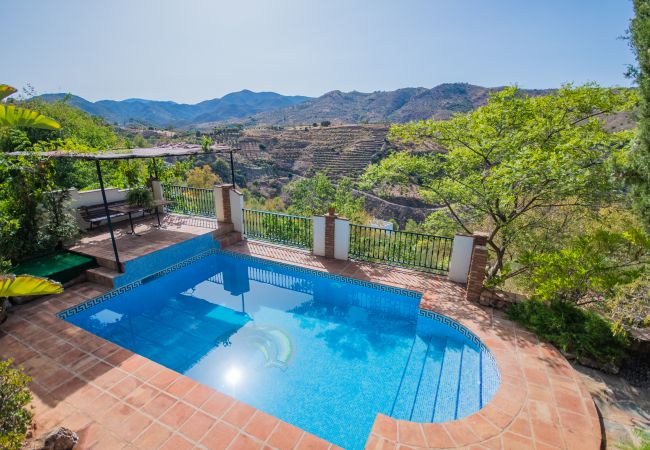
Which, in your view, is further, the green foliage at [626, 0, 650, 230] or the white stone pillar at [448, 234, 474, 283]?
the white stone pillar at [448, 234, 474, 283]

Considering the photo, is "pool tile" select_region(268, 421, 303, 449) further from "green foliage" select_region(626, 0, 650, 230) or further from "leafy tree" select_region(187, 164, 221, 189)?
"leafy tree" select_region(187, 164, 221, 189)

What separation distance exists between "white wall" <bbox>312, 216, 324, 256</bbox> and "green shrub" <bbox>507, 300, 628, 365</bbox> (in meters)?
4.29

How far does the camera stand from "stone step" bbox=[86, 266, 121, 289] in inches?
232

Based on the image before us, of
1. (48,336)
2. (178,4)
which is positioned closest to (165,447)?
(48,336)

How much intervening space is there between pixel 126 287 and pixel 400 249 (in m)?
6.13

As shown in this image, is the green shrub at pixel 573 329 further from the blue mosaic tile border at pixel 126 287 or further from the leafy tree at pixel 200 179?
the leafy tree at pixel 200 179

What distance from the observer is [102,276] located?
19.5ft

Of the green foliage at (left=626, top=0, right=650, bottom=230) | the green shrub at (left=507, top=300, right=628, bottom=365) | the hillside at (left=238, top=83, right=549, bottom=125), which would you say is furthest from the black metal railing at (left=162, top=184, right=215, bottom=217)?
the hillside at (left=238, top=83, right=549, bottom=125)

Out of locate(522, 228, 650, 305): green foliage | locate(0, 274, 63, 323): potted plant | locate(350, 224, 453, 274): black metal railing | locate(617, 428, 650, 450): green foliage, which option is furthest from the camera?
locate(350, 224, 453, 274): black metal railing

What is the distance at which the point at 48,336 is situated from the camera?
4234mm

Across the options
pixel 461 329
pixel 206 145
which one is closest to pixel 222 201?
pixel 206 145

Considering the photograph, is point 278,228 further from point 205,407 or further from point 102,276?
point 205,407

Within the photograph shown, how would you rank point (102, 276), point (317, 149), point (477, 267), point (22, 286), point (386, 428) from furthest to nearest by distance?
1. point (317, 149)
2. point (102, 276)
3. point (477, 267)
4. point (386, 428)
5. point (22, 286)

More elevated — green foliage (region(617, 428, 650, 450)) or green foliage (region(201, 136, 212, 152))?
green foliage (region(201, 136, 212, 152))
